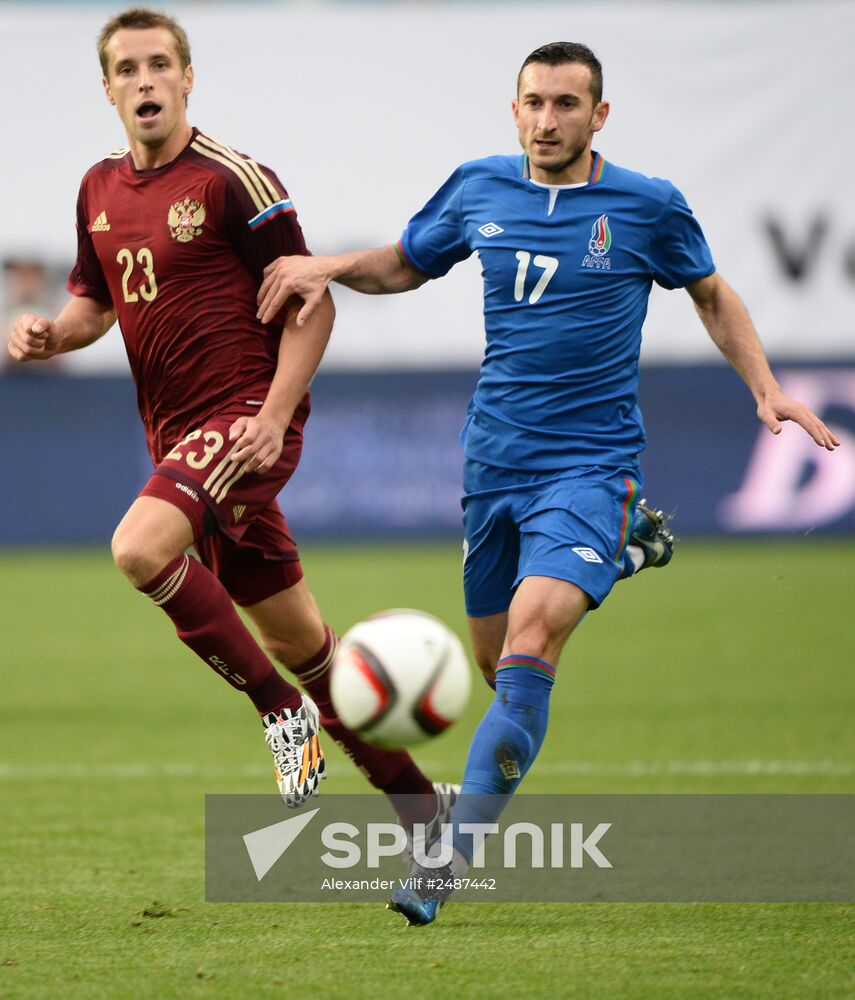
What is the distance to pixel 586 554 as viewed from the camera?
4.99m

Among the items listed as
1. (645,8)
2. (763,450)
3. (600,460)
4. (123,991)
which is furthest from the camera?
(645,8)

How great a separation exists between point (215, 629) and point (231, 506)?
1.26 ft

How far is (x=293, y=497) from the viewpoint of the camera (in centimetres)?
1855

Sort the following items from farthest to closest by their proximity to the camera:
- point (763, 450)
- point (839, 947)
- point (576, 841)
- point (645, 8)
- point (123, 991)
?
point (645, 8), point (763, 450), point (576, 841), point (839, 947), point (123, 991)

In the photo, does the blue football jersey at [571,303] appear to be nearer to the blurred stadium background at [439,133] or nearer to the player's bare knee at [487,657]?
the player's bare knee at [487,657]

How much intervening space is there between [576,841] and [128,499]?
12.8 metres

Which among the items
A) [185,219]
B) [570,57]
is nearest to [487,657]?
[185,219]

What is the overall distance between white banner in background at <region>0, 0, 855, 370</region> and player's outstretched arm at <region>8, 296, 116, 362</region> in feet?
43.2

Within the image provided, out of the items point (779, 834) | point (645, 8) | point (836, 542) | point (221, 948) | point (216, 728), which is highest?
point (645, 8)

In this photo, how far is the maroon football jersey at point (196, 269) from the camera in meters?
5.43

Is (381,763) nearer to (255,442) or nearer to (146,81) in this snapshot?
(255,442)

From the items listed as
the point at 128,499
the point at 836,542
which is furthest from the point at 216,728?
the point at 836,542

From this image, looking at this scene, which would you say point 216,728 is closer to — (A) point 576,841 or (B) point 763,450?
(A) point 576,841

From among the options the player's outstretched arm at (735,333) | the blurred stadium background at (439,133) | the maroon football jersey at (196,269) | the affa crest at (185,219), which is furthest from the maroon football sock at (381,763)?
the blurred stadium background at (439,133)
